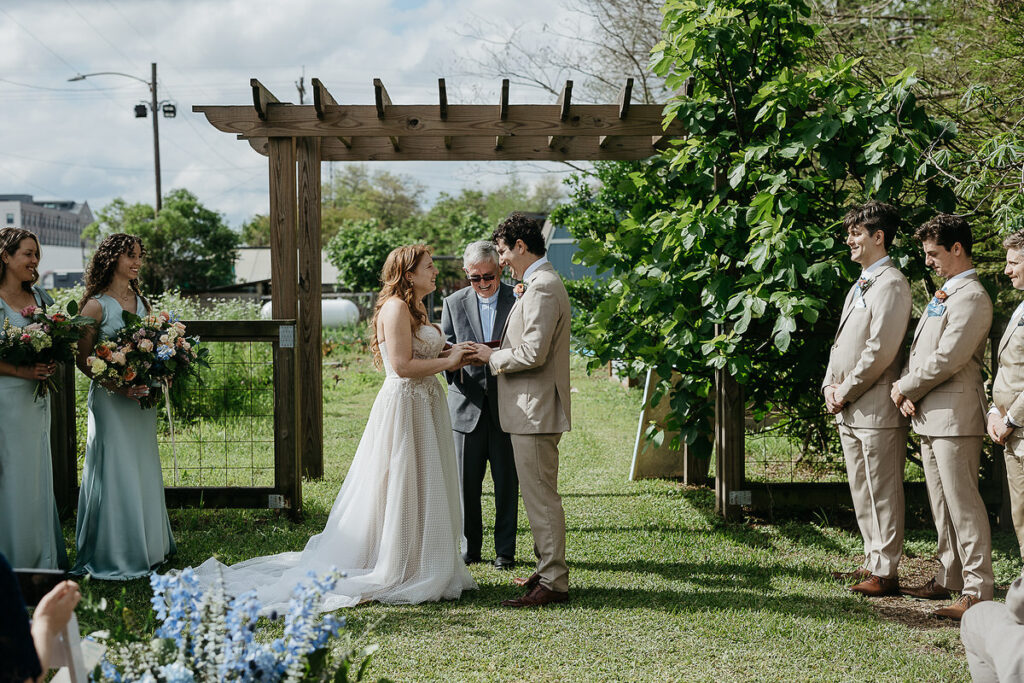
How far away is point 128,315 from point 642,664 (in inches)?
141

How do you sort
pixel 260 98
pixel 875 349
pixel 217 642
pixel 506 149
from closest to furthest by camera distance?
pixel 217 642 → pixel 875 349 → pixel 260 98 → pixel 506 149

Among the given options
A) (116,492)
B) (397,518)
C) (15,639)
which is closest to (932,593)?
(397,518)

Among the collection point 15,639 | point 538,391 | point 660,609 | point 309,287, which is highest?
point 309,287

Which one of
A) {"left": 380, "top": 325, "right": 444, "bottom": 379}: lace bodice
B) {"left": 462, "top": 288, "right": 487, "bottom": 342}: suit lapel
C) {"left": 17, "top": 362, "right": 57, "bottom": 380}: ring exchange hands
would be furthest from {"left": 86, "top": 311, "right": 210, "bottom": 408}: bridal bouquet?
{"left": 462, "top": 288, "right": 487, "bottom": 342}: suit lapel

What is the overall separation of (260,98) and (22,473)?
3.48 metres

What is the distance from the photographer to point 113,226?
136ft

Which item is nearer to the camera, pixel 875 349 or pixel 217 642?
pixel 217 642

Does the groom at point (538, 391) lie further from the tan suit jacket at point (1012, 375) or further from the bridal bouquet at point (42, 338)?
the bridal bouquet at point (42, 338)

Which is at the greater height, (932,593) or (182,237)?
(182,237)

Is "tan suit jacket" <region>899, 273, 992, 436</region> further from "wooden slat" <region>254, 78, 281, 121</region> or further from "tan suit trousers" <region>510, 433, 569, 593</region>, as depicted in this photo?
"wooden slat" <region>254, 78, 281, 121</region>

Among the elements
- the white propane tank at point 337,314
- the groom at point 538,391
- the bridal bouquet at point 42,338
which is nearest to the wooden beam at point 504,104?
the groom at point 538,391

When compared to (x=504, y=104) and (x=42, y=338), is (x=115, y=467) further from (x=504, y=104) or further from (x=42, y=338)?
(x=504, y=104)

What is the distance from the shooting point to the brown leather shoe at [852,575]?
5.20m

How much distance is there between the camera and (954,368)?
461 centimetres
